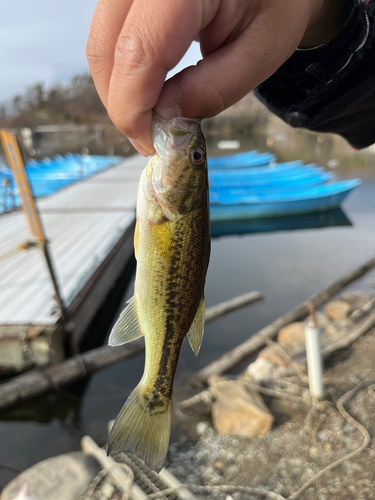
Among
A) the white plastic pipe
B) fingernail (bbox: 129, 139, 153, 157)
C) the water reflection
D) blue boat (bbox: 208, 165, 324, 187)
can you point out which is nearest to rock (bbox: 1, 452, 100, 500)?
the white plastic pipe

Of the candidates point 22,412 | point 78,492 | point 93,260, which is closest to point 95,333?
point 93,260

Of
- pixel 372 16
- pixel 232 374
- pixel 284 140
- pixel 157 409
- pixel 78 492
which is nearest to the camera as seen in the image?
pixel 372 16

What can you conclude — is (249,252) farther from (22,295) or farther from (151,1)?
(151,1)

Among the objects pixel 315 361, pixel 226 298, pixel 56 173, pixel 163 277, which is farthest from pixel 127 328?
pixel 56 173

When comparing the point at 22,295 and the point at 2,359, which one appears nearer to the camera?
the point at 2,359

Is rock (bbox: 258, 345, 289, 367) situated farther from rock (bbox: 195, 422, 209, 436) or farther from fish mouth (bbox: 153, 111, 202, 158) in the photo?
fish mouth (bbox: 153, 111, 202, 158)
